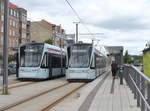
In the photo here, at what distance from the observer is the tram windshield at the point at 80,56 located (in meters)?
21.8

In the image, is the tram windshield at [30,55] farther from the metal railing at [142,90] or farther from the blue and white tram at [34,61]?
the metal railing at [142,90]

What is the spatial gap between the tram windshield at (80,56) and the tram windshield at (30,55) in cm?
249

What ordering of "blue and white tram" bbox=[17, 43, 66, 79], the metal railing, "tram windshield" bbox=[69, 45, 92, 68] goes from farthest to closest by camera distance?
"blue and white tram" bbox=[17, 43, 66, 79]
"tram windshield" bbox=[69, 45, 92, 68]
the metal railing


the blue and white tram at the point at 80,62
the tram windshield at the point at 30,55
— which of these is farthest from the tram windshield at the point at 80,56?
the tram windshield at the point at 30,55

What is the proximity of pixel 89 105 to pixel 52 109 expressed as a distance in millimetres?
1281

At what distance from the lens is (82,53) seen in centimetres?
2198

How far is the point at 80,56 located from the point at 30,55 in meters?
3.87

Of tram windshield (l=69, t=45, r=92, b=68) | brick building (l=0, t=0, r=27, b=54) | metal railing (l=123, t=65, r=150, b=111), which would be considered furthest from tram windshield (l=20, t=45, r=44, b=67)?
brick building (l=0, t=0, r=27, b=54)

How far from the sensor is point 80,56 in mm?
21938

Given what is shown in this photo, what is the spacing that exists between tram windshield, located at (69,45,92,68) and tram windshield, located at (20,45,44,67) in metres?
2.49

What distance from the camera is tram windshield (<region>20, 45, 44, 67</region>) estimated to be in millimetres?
A: 22453

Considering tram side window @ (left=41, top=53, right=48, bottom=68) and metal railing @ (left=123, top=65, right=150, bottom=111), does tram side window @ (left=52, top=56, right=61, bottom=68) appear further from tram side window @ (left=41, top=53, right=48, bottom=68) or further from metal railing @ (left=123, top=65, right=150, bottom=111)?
metal railing @ (left=123, top=65, right=150, bottom=111)

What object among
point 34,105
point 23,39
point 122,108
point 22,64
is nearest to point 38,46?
point 22,64

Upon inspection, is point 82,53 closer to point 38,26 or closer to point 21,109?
point 21,109
